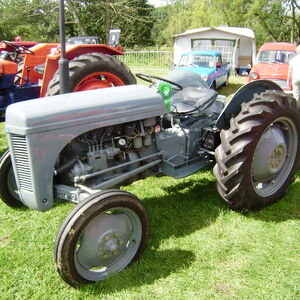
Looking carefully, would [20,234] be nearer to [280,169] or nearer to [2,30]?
[280,169]

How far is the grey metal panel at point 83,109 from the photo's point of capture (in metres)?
2.31

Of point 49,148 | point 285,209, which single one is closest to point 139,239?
point 49,148

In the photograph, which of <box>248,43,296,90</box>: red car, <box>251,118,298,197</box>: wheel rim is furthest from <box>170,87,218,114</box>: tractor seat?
<box>248,43,296,90</box>: red car

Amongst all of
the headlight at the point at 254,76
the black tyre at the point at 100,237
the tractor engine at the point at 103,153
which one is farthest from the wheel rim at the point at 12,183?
the headlight at the point at 254,76

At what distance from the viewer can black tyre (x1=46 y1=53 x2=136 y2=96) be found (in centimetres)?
423

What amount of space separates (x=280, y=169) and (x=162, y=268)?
66.7 inches

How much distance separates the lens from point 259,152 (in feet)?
10.4

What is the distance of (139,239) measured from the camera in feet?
8.27

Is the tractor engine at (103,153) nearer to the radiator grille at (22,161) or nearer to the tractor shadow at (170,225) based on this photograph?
the radiator grille at (22,161)

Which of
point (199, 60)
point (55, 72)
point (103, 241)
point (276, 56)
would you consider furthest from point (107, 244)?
point (276, 56)

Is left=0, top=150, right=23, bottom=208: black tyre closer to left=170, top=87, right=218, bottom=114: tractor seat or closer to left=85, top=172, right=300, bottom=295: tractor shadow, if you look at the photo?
left=85, top=172, right=300, bottom=295: tractor shadow

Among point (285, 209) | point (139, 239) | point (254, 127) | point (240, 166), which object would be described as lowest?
point (285, 209)

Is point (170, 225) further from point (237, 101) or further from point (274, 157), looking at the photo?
point (237, 101)

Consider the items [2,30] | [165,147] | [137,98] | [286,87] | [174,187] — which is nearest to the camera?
[137,98]
